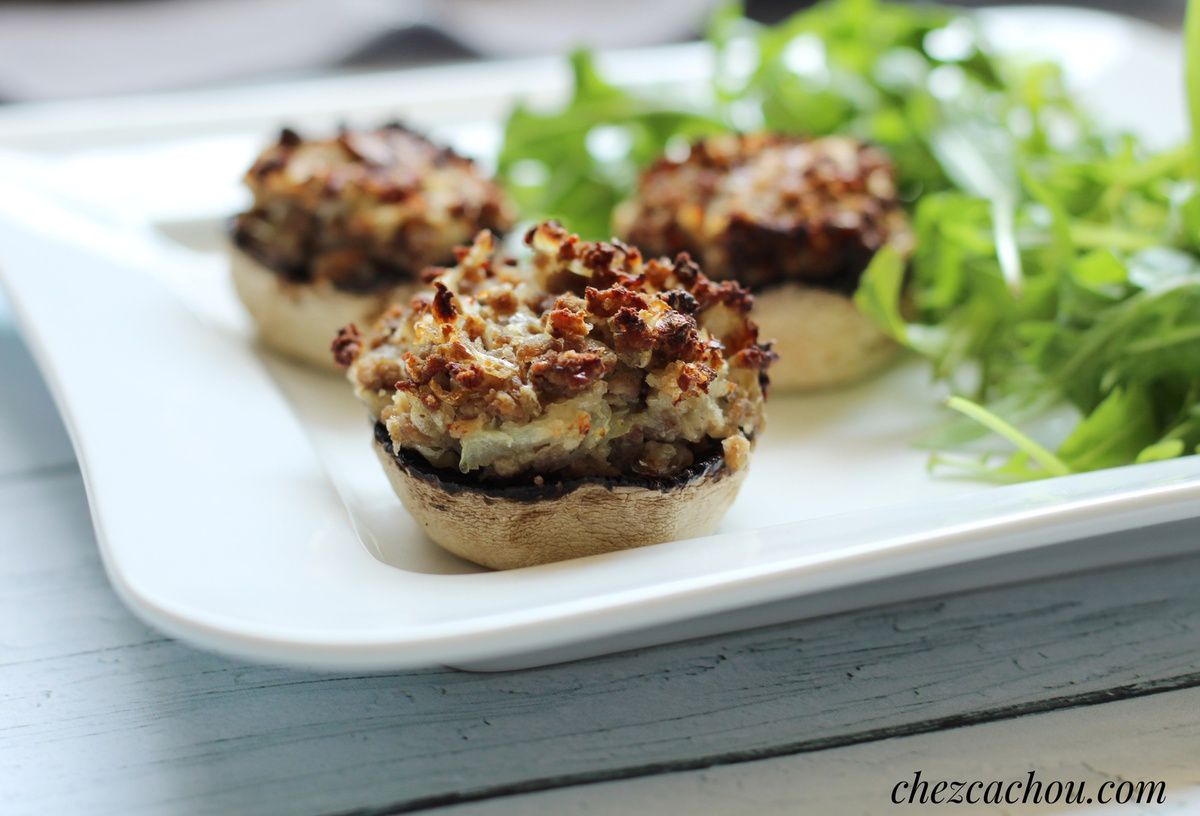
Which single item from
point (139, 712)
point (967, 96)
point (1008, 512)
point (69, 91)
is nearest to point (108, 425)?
point (139, 712)

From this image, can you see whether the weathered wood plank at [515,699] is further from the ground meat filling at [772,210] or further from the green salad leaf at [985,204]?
the ground meat filling at [772,210]

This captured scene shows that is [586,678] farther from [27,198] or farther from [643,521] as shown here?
[27,198]

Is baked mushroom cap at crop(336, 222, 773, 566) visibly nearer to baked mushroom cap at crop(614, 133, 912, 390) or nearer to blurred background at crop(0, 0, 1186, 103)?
baked mushroom cap at crop(614, 133, 912, 390)

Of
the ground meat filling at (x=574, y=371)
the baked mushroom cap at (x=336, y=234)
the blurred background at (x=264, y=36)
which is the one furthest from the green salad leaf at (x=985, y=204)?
the blurred background at (x=264, y=36)

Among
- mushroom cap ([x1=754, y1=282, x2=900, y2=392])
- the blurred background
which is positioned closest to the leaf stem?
mushroom cap ([x1=754, y1=282, x2=900, y2=392])

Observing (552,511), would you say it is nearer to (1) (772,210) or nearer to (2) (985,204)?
(1) (772,210)
